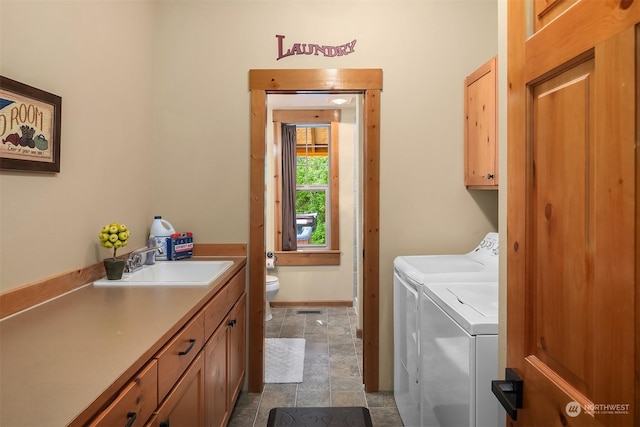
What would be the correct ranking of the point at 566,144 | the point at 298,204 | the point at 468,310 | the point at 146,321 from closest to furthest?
the point at 566,144
the point at 146,321
the point at 468,310
the point at 298,204

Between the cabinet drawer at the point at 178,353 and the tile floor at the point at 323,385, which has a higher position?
the cabinet drawer at the point at 178,353

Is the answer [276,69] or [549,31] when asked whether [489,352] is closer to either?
[549,31]

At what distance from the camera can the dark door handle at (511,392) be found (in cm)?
82

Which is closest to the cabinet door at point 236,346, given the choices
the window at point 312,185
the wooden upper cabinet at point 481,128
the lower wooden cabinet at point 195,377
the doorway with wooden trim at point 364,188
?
the lower wooden cabinet at point 195,377

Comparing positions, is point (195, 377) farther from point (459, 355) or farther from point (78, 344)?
point (459, 355)

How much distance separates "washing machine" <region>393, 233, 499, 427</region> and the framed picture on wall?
1.71 metres

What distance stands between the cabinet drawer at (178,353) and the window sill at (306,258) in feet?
9.51

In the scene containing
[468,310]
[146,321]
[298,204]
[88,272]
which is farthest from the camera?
[298,204]

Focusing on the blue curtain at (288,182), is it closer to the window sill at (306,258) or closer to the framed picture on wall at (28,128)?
the window sill at (306,258)

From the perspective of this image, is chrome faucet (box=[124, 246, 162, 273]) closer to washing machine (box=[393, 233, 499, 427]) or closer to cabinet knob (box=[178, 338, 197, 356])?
cabinet knob (box=[178, 338, 197, 356])

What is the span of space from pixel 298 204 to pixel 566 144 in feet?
13.6

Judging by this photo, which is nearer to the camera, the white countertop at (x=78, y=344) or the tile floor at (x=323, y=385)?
the white countertop at (x=78, y=344)

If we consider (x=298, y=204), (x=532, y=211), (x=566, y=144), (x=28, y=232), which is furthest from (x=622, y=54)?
(x=298, y=204)

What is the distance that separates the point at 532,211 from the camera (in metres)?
0.79
